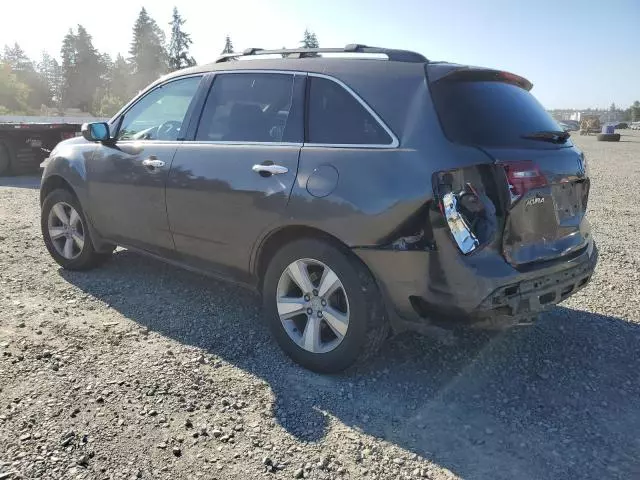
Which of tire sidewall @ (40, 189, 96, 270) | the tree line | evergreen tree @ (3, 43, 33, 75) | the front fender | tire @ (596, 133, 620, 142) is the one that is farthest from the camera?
evergreen tree @ (3, 43, 33, 75)

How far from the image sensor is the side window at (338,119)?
3100mm

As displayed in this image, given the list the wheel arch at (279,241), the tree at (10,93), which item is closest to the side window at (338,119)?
the wheel arch at (279,241)

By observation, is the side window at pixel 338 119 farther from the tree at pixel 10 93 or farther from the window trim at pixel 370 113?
the tree at pixel 10 93

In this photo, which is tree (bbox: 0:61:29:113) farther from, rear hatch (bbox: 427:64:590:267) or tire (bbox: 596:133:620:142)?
rear hatch (bbox: 427:64:590:267)

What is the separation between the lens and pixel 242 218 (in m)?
3.55

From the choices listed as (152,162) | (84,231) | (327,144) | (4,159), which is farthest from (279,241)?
(4,159)

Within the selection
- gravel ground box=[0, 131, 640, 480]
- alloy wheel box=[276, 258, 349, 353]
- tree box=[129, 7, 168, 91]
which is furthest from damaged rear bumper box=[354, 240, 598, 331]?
tree box=[129, 7, 168, 91]

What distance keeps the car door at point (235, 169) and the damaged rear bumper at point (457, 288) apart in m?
0.79

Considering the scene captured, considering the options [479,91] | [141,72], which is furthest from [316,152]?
[141,72]

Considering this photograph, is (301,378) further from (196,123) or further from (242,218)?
Answer: (196,123)

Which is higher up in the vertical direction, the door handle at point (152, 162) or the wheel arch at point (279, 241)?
the door handle at point (152, 162)

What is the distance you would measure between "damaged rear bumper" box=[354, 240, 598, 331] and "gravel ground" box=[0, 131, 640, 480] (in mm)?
549

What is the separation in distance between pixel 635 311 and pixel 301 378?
115 inches

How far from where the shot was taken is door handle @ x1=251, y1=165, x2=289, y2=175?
A: 3.33 meters
